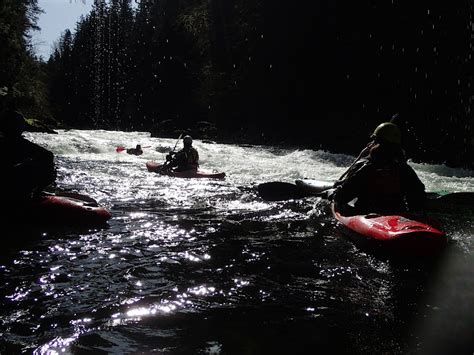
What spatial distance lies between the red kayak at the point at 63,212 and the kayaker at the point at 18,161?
202 millimetres

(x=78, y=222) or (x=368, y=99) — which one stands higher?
(x=368, y=99)

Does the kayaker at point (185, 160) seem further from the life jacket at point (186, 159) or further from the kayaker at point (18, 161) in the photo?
the kayaker at point (18, 161)

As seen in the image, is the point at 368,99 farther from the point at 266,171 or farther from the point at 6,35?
the point at 6,35

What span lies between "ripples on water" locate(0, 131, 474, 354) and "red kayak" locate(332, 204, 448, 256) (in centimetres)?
20

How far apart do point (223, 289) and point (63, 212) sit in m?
2.73

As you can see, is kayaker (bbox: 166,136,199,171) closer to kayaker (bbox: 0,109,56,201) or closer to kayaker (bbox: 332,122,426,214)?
kayaker (bbox: 0,109,56,201)

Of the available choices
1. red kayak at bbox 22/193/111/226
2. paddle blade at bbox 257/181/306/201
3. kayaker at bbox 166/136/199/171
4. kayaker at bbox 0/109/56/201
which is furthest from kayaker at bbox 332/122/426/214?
kayaker at bbox 166/136/199/171

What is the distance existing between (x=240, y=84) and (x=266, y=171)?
50.5 feet

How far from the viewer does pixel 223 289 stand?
366cm

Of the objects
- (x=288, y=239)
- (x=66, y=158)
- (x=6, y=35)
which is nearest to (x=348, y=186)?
(x=288, y=239)

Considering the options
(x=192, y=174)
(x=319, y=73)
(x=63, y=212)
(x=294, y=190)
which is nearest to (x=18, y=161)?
(x=63, y=212)

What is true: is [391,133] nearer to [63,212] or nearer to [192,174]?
[63,212]

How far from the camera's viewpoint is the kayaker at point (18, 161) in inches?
203

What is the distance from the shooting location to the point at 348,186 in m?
5.43
